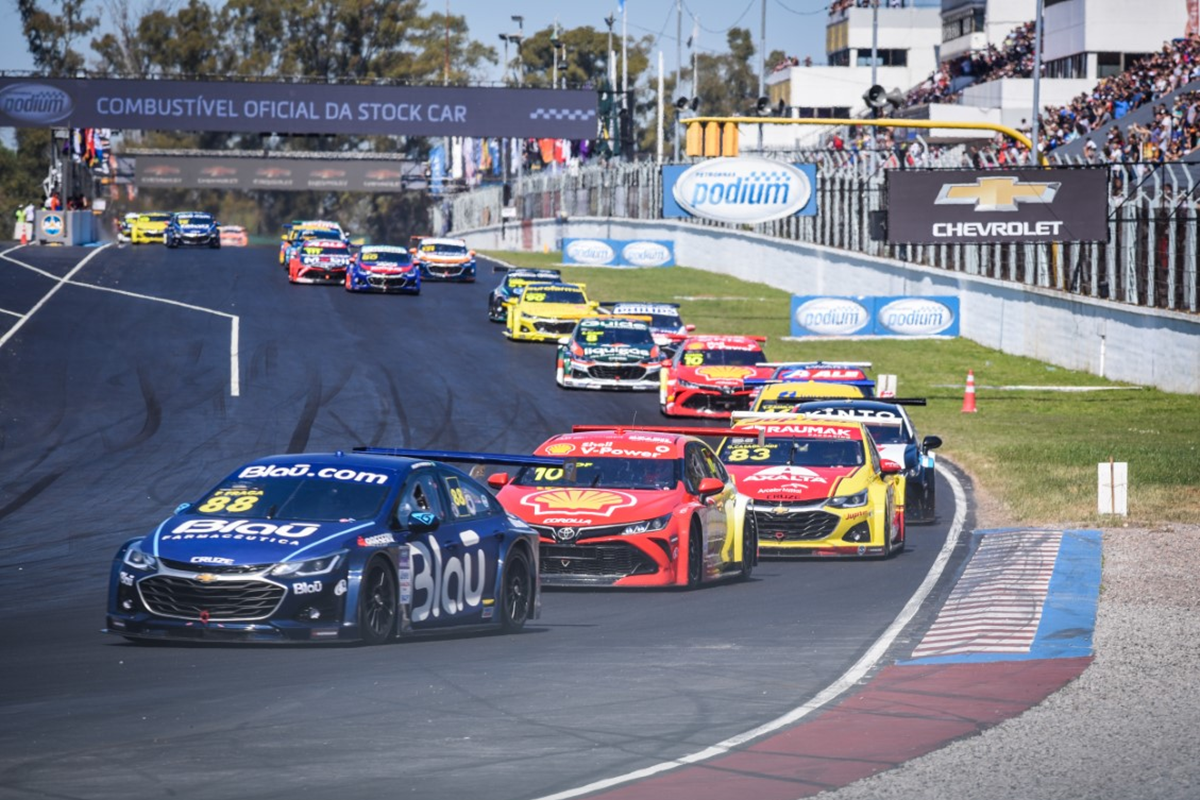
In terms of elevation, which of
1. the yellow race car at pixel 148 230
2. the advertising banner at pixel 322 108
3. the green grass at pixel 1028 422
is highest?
the advertising banner at pixel 322 108

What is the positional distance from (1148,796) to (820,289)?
54.9 m

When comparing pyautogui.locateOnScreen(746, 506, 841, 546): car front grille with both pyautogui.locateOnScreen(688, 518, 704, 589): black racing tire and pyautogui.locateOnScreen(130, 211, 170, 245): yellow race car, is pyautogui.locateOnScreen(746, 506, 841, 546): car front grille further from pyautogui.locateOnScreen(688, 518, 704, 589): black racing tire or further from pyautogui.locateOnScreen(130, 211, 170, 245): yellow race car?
pyautogui.locateOnScreen(130, 211, 170, 245): yellow race car

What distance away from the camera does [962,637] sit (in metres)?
14.0

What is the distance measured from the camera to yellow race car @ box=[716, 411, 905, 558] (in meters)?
20.1

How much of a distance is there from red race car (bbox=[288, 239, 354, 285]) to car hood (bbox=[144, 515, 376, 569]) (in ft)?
160

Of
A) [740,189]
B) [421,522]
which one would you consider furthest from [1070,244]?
[421,522]

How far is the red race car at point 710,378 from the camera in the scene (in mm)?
36281

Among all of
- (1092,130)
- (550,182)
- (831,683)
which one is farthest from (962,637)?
(550,182)

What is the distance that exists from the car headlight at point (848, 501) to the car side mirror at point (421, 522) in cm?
783

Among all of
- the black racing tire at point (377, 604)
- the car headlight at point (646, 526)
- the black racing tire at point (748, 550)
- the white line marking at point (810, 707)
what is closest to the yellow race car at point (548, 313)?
the white line marking at point (810, 707)

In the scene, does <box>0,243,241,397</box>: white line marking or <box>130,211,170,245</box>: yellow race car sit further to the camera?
<box>130,211,170,245</box>: yellow race car

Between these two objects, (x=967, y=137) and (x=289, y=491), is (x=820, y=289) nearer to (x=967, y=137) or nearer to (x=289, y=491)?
(x=967, y=137)

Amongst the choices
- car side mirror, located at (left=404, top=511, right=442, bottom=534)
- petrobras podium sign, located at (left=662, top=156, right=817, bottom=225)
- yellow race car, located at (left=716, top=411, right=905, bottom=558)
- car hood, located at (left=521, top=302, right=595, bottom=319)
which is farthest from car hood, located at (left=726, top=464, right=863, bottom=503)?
car hood, located at (left=521, top=302, right=595, bottom=319)

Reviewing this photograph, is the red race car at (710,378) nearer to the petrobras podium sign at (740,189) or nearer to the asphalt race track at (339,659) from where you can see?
the asphalt race track at (339,659)
